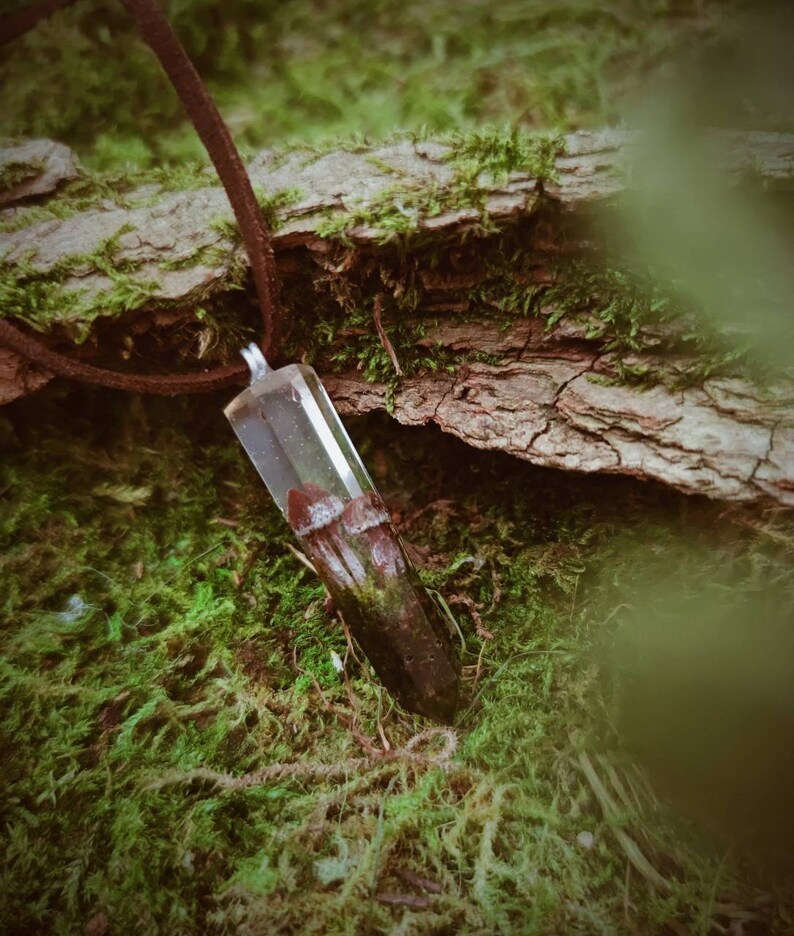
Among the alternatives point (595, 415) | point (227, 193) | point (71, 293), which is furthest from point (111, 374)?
point (595, 415)

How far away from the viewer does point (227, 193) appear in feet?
4.37

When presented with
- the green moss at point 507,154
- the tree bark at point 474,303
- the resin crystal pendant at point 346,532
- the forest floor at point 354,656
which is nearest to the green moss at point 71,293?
the tree bark at point 474,303

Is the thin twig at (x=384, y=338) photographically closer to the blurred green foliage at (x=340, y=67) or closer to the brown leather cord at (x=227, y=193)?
the brown leather cord at (x=227, y=193)

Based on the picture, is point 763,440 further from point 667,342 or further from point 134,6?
point 134,6

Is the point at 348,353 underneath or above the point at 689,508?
above

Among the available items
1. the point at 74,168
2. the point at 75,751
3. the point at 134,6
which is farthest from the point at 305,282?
the point at 75,751

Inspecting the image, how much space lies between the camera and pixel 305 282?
5.17ft

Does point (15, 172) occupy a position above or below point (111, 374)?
above

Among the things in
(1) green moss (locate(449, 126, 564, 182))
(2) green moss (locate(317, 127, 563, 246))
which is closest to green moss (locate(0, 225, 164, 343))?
(2) green moss (locate(317, 127, 563, 246))

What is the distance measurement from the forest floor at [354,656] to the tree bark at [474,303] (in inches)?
8.9

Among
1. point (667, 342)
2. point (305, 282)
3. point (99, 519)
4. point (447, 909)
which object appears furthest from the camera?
point (99, 519)

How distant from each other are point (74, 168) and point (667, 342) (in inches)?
78.6

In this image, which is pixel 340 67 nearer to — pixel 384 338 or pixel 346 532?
pixel 384 338

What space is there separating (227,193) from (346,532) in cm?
96
